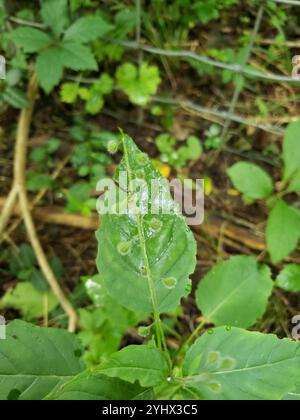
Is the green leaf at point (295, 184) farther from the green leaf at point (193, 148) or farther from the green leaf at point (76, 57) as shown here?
the green leaf at point (76, 57)

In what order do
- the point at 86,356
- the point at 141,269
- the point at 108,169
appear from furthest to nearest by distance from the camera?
the point at 108,169 < the point at 86,356 < the point at 141,269

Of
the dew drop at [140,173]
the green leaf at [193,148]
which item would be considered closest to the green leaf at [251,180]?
the green leaf at [193,148]

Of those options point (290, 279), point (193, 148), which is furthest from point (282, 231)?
point (193, 148)

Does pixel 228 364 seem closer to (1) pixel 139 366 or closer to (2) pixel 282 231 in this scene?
(1) pixel 139 366

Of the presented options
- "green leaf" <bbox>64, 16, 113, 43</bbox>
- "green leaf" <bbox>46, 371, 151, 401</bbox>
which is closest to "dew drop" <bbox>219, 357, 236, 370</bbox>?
"green leaf" <bbox>46, 371, 151, 401</bbox>

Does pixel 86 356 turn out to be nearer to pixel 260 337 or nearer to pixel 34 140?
pixel 260 337

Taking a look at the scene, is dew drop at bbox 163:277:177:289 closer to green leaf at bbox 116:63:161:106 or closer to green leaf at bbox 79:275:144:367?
green leaf at bbox 79:275:144:367

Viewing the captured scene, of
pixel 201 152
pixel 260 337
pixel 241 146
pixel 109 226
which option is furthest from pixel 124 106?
pixel 260 337
